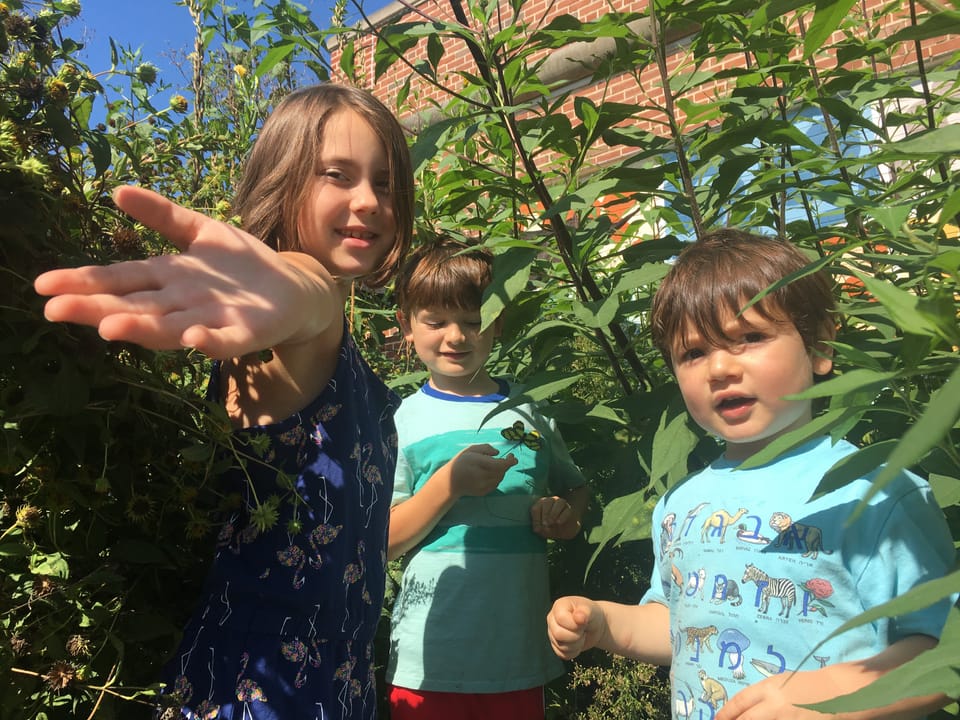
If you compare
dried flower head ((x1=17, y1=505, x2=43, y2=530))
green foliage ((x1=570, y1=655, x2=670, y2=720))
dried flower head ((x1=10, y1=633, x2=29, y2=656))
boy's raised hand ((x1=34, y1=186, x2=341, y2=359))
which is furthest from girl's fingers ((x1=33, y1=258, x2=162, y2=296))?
green foliage ((x1=570, y1=655, x2=670, y2=720))

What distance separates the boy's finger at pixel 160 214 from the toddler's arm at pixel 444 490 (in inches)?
34.2

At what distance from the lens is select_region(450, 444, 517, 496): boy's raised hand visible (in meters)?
1.60

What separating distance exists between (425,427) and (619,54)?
901mm

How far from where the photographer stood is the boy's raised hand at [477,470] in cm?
160

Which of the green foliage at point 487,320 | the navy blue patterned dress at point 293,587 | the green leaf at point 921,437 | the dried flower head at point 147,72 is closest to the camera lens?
the green leaf at point 921,437

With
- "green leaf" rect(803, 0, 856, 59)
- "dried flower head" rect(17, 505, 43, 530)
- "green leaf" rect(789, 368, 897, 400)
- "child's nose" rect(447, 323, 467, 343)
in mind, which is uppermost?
"green leaf" rect(803, 0, 856, 59)

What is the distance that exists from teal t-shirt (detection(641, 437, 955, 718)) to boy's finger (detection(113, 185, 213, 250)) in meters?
0.80

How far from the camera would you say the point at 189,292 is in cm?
76

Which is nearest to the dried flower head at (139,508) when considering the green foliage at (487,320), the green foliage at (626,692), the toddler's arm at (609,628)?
the green foliage at (487,320)

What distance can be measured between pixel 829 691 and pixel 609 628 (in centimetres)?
39

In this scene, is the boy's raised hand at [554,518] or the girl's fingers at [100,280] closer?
the girl's fingers at [100,280]

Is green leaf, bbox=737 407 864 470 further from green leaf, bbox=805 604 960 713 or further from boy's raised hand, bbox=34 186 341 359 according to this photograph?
boy's raised hand, bbox=34 186 341 359

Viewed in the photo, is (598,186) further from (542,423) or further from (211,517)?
(211,517)

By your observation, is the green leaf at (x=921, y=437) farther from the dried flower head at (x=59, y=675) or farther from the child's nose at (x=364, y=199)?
the child's nose at (x=364, y=199)
